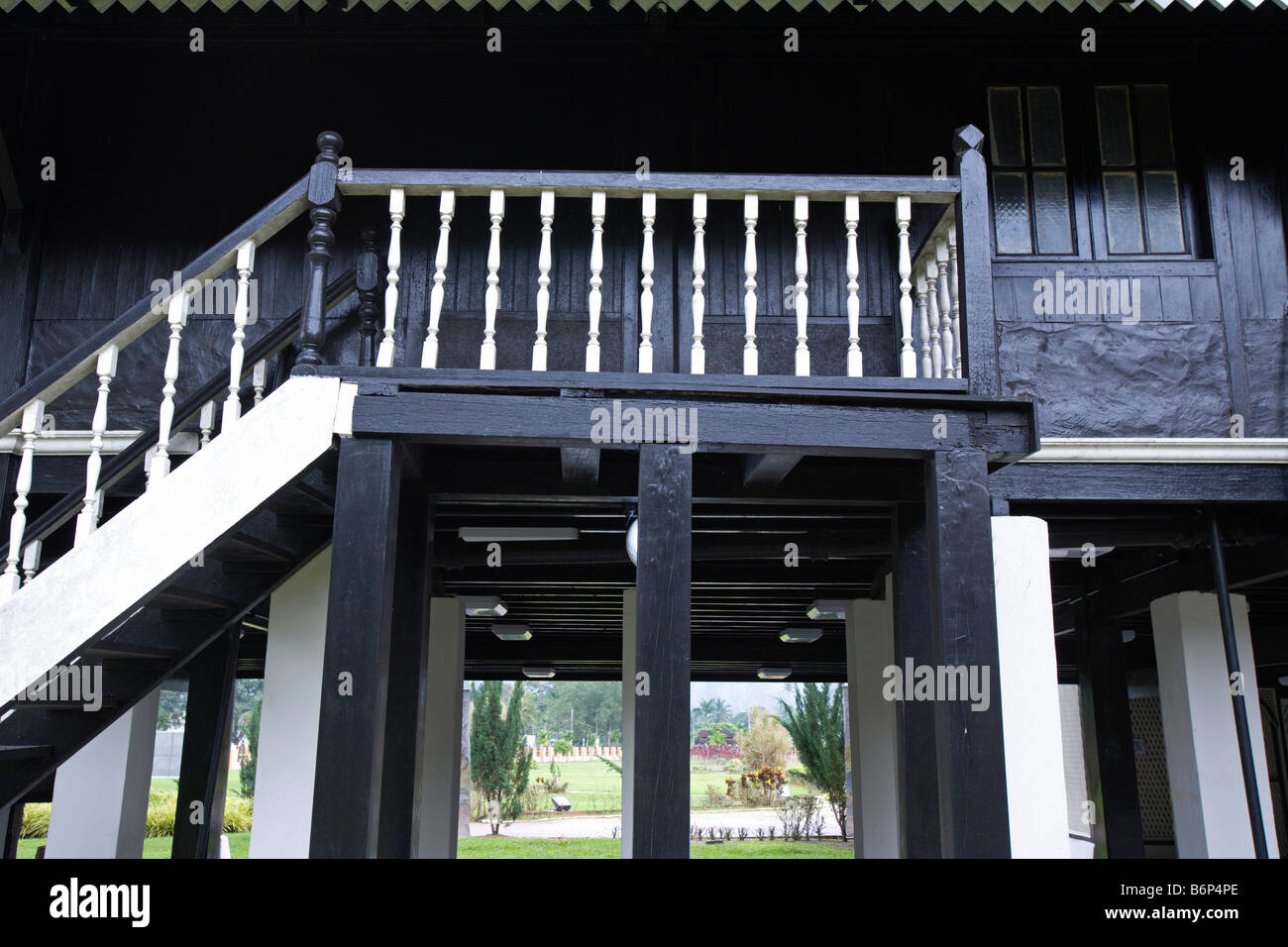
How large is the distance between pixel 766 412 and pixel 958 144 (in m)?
1.31

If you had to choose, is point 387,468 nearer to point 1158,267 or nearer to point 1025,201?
point 1025,201

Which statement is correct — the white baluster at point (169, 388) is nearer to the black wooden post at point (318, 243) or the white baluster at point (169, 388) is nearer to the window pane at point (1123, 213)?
the black wooden post at point (318, 243)

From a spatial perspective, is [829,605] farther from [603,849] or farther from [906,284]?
[603,849]

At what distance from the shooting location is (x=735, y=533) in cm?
609

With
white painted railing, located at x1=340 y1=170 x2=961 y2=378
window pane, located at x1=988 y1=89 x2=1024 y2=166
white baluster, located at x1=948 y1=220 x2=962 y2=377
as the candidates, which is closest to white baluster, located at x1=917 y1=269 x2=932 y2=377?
white baluster, located at x1=948 y1=220 x2=962 y2=377

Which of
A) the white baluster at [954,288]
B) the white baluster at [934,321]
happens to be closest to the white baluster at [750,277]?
the white baluster at [954,288]

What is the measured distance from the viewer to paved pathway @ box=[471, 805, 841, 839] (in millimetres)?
18641

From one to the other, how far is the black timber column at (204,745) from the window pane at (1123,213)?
5488 millimetres

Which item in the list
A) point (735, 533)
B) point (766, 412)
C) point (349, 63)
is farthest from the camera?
point (735, 533)

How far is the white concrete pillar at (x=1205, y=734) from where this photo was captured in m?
5.70

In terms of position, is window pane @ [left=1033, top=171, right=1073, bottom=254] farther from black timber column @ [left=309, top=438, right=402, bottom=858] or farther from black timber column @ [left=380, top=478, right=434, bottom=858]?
black timber column @ [left=309, top=438, right=402, bottom=858]
